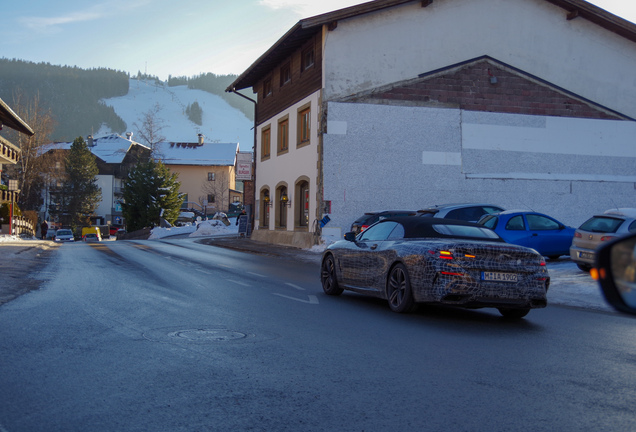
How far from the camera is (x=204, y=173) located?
110m

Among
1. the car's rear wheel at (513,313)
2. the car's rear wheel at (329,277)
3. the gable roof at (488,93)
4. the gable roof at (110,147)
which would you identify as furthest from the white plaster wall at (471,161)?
the gable roof at (110,147)

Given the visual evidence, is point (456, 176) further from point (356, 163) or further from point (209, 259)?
point (209, 259)

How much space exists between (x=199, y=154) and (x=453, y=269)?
10537cm

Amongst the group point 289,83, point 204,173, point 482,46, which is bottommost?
point 204,173

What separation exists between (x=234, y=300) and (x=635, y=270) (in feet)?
30.5

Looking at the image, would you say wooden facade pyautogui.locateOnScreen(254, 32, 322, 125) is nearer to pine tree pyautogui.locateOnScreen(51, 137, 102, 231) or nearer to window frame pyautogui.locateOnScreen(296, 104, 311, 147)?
Result: window frame pyautogui.locateOnScreen(296, 104, 311, 147)

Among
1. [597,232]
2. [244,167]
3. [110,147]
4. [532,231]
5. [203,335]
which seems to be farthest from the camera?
[110,147]

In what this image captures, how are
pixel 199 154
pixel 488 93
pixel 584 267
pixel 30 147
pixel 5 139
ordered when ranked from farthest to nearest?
pixel 199 154, pixel 30 147, pixel 5 139, pixel 488 93, pixel 584 267

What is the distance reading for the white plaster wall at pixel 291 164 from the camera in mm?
28734

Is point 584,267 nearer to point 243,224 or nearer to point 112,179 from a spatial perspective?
point 243,224

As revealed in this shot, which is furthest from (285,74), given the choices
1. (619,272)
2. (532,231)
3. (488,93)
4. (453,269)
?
(619,272)

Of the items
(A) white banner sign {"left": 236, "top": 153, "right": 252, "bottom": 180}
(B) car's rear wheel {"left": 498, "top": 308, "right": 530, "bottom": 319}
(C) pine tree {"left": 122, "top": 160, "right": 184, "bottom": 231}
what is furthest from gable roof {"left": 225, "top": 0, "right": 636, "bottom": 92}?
(C) pine tree {"left": 122, "top": 160, "right": 184, "bottom": 231}

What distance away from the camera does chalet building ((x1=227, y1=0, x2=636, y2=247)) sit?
2781 centimetres

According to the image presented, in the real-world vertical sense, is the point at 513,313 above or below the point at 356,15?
below
